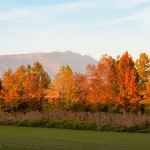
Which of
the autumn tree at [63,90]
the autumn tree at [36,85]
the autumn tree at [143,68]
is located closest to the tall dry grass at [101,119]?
the autumn tree at [63,90]

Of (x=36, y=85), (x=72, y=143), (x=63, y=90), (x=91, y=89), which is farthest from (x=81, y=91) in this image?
(x=72, y=143)

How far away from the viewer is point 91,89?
42719mm

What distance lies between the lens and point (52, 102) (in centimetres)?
4484

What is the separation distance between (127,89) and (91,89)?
4535 mm

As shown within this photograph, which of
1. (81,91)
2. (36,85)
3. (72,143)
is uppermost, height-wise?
(36,85)

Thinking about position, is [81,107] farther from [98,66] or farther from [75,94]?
[98,66]

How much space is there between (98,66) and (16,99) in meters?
10.3

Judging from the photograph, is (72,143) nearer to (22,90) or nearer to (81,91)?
(81,91)

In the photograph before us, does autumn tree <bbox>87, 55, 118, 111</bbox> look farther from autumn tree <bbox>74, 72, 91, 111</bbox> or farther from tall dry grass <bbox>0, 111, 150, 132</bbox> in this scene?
tall dry grass <bbox>0, 111, 150, 132</bbox>

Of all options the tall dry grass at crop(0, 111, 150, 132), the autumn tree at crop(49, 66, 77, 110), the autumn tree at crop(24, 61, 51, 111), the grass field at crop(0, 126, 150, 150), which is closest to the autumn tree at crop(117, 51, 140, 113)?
the autumn tree at crop(49, 66, 77, 110)

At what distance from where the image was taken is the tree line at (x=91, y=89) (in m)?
40.4

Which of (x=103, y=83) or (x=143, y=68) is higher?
(x=143, y=68)

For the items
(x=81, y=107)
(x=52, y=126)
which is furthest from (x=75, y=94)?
(x=52, y=126)

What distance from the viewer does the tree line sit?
40.4 meters
